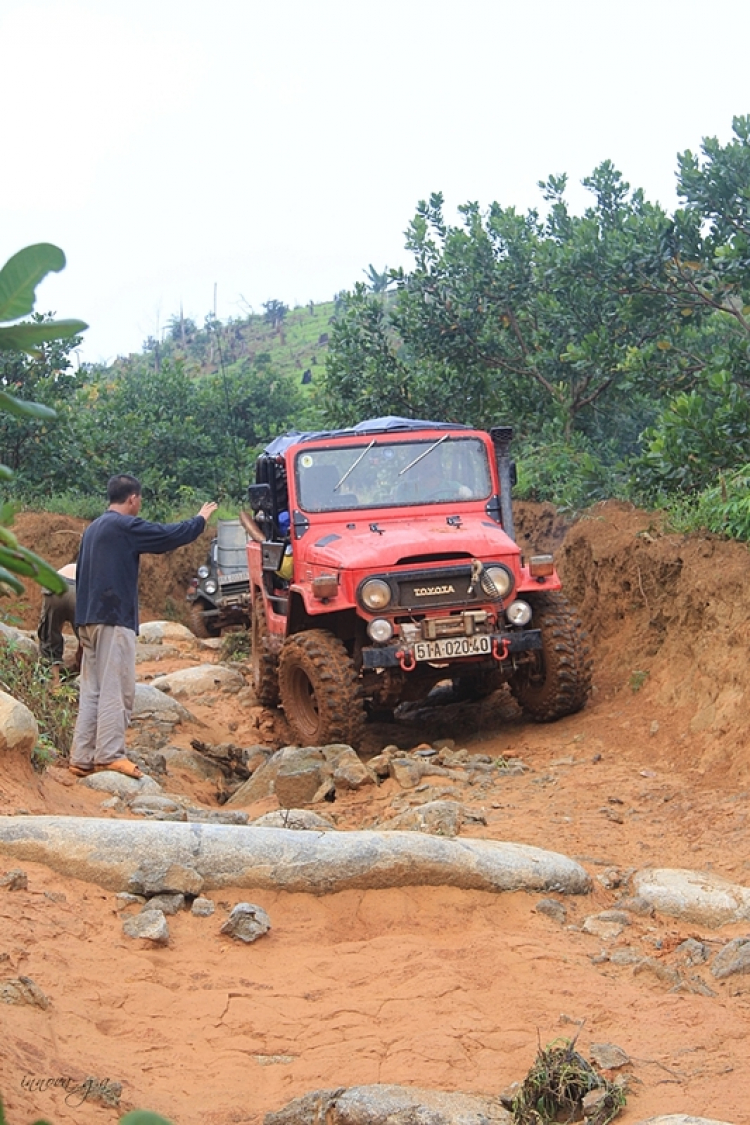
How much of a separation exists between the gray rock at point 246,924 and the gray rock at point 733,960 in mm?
1639

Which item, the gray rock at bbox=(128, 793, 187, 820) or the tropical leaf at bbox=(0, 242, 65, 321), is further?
the gray rock at bbox=(128, 793, 187, 820)

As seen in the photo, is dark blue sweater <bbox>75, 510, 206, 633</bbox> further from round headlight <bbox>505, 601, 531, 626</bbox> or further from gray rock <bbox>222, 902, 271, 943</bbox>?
gray rock <bbox>222, 902, 271, 943</bbox>

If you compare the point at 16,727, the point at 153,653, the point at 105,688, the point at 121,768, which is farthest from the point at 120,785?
the point at 153,653

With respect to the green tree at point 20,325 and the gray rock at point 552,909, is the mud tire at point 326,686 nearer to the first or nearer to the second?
the gray rock at point 552,909

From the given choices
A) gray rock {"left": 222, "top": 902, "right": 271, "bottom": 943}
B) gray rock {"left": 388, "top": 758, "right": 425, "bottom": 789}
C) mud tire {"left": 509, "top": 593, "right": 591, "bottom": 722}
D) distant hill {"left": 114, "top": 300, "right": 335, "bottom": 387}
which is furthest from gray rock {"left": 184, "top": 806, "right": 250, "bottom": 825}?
distant hill {"left": 114, "top": 300, "right": 335, "bottom": 387}

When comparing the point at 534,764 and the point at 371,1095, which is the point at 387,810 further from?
the point at 371,1095

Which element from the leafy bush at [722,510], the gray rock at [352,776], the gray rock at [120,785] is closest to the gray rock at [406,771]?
the gray rock at [352,776]

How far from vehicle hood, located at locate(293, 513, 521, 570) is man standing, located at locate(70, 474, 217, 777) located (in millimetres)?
1629

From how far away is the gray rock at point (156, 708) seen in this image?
984 cm

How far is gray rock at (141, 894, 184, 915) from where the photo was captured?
4.75 metres

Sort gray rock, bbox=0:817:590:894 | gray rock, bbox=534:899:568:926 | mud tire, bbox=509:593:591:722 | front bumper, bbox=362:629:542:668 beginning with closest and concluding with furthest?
gray rock, bbox=0:817:590:894 < gray rock, bbox=534:899:568:926 < front bumper, bbox=362:629:542:668 < mud tire, bbox=509:593:591:722

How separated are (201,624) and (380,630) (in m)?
10.7

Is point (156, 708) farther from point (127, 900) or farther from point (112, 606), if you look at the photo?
point (127, 900)

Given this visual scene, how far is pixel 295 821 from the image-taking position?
6.14 metres
